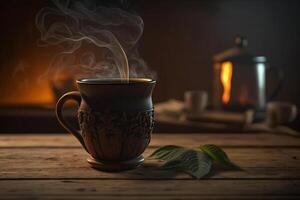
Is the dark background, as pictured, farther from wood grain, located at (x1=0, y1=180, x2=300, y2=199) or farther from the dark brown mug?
wood grain, located at (x1=0, y1=180, x2=300, y2=199)

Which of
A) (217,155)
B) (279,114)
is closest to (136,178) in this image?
(217,155)

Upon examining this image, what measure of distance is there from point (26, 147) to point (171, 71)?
5.07 feet

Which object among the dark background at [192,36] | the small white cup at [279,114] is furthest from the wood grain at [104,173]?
the dark background at [192,36]

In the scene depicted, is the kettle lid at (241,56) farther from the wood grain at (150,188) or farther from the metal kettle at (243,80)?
the wood grain at (150,188)

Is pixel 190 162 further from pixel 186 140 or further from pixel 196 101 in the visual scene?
pixel 196 101

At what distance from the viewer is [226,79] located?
178 cm

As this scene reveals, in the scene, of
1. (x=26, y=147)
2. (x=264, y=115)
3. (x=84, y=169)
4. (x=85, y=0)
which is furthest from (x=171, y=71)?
(x=84, y=169)

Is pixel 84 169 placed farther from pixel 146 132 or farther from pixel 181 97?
pixel 181 97

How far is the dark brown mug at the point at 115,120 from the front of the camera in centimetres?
72

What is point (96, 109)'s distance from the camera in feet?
2.38

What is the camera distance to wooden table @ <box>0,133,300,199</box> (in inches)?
24.3

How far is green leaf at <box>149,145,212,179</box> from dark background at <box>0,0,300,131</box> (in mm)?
1615

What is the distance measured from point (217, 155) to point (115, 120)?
0.68 ft

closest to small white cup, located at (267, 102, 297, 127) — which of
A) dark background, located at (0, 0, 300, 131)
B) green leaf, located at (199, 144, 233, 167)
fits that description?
green leaf, located at (199, 144, 233, 167)
